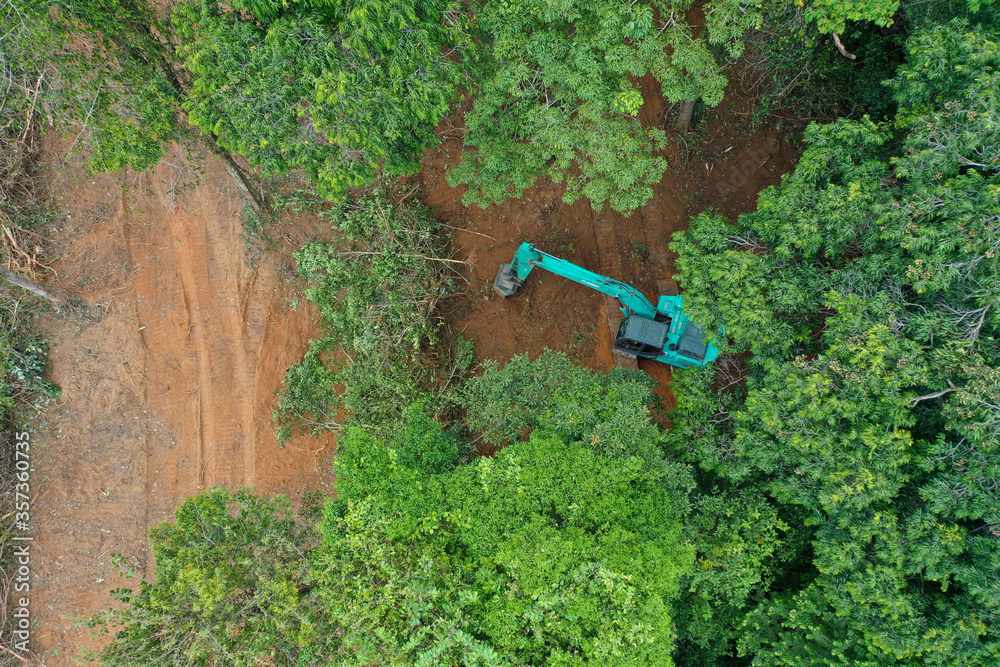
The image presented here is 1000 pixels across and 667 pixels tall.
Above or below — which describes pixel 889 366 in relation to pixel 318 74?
below

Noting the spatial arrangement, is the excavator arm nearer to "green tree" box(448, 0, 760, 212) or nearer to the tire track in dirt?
"green tree" box(448, 0, 760, 212)

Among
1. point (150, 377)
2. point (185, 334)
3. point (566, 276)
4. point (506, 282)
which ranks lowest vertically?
point (150, 377)

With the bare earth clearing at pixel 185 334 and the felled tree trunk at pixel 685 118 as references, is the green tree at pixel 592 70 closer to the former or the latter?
the felled tree trunk at pixel 685 118

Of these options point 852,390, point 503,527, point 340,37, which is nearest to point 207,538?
point 503,527

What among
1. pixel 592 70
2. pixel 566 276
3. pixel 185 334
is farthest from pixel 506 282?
pixel 185 334

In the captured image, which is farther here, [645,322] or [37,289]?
[645,322]

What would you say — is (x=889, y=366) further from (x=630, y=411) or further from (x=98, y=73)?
(x=98, y=73)

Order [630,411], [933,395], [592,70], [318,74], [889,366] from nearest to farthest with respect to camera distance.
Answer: [933,395], [889,366], [318,74], [592,70], [630,411]
